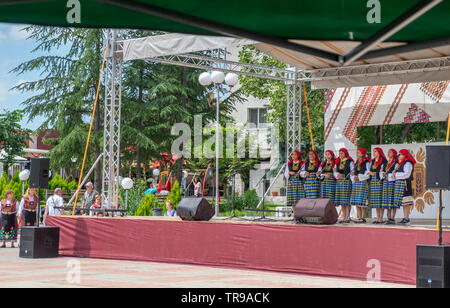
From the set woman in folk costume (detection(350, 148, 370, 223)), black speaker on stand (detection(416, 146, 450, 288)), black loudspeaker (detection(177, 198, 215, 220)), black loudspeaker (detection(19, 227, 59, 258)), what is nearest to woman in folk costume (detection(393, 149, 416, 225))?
woman in folk costume (detection(350, 148, 370, 223))

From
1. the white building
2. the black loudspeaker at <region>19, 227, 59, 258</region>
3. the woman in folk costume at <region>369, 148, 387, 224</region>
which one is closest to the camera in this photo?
the woman in folk costume at <region>369, 148, 387, 224</region>

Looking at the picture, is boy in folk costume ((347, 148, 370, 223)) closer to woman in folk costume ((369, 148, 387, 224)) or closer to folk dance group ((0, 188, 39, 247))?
woman in folk costume ((369, 148, 387, 224))

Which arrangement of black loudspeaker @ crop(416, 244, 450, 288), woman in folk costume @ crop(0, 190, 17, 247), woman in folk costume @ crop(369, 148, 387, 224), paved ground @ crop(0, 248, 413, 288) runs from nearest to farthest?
black loudspeaker @ crop(416, 244, 450, 288) → paved ground @ crop(0, 248, 413, 288) → woman in folk costume @ crop(369, 148, 387, 224) → woman in folk costume @ crop(0, 190, 17, 247)

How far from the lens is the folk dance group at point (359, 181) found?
37.7 feet

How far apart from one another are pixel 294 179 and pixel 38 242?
18.5 feet

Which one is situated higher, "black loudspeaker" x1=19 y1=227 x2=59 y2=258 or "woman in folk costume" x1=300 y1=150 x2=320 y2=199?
"woman in folk costume" x1=300 y1=150 x2=320 y2=199

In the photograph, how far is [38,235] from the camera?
1352 cm

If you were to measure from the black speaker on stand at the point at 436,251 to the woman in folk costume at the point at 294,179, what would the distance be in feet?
15.3

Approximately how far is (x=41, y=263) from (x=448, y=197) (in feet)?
31.4

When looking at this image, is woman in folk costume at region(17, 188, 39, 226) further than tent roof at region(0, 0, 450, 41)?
Yes

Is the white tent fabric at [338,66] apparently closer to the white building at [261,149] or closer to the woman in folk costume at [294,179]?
the woman in folk costume at [294,179]

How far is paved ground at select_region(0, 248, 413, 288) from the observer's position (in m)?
9.41

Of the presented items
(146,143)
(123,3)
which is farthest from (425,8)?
(146,143)

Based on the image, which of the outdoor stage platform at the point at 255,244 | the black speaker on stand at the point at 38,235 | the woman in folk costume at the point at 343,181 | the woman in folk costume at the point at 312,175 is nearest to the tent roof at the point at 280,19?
the outdoor stage platform at the point at 255,244
